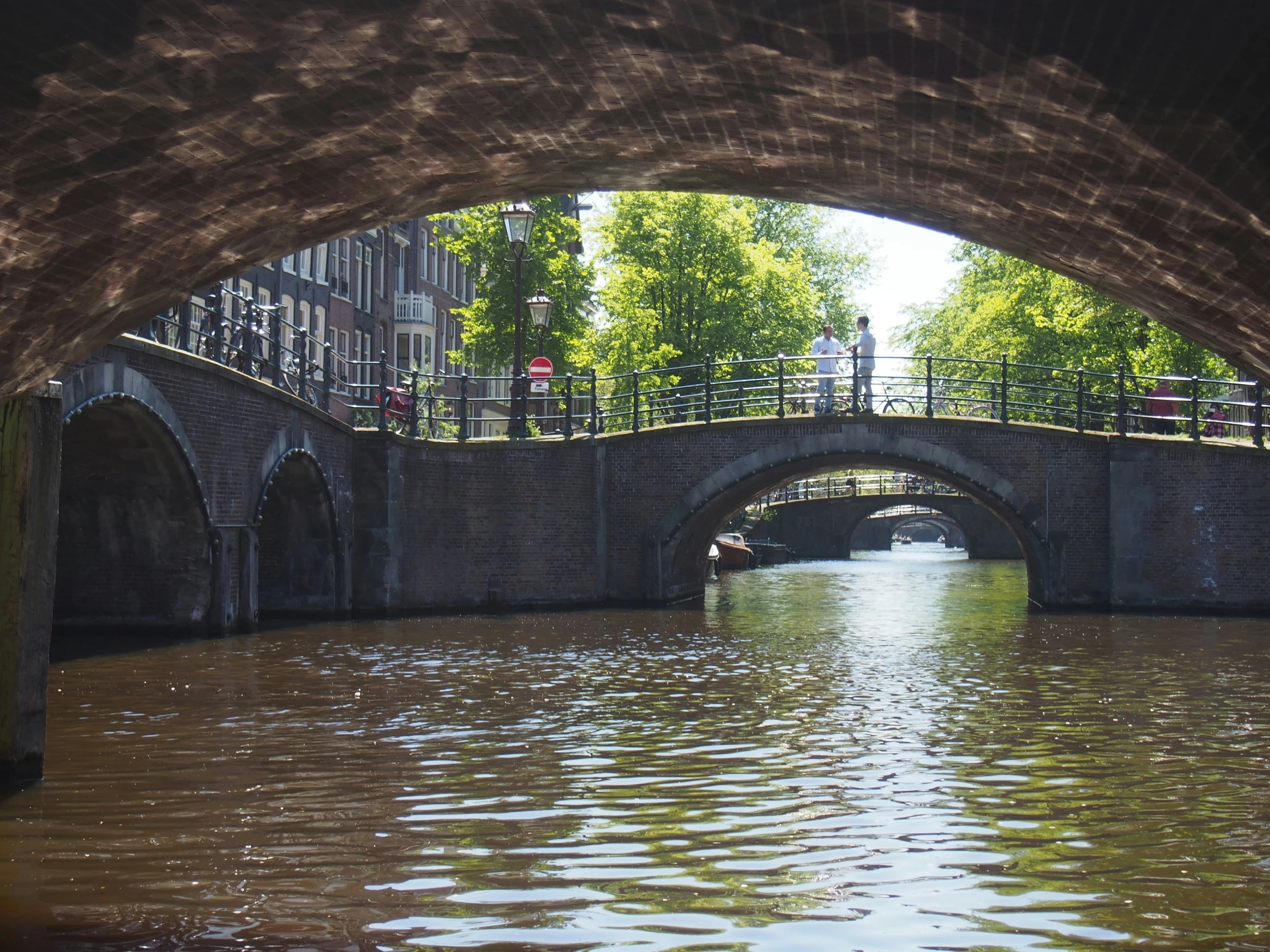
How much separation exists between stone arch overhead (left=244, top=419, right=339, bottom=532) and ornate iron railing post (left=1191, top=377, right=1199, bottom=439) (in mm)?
12351

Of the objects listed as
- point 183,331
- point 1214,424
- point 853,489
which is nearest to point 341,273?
point 853,489

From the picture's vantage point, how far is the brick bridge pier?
1700cm

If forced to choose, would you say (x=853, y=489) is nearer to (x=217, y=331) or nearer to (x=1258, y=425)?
(x=1258, y=425)

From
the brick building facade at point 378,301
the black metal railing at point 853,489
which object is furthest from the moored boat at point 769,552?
the brick building facade at point 378,301

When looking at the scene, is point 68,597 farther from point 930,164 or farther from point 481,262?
point 481,262

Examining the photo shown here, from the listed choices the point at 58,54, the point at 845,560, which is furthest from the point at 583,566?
the point at 845,560

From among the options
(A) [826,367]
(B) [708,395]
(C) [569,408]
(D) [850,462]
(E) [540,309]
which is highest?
(E) [540,309]

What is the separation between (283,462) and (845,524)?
32.7 meters

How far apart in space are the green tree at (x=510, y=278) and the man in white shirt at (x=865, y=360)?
28.3 feet

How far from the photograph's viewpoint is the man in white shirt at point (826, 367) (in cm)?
2422

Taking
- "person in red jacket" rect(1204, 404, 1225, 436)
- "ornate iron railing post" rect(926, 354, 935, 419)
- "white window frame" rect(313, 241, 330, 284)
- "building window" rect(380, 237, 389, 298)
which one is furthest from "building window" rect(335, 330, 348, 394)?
"person in red jacket" rect(1204, 404, 1225, 436)

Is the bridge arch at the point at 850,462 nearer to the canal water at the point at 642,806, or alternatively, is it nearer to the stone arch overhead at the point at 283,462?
the stone arch overhead at the point at 283,462

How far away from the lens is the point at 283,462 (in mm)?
19562

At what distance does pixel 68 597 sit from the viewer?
17.2 m
